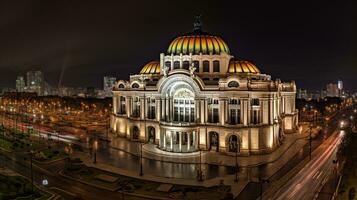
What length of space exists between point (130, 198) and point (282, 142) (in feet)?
152

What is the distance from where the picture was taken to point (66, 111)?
6058 inches

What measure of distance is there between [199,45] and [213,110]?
748 inches

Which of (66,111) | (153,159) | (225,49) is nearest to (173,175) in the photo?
(153,159)

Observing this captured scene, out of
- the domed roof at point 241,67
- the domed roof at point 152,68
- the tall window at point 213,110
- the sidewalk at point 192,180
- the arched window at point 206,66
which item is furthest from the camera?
the domed roof at point 152,68

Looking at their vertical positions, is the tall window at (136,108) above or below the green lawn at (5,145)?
above

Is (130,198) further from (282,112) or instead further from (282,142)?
(282,112)

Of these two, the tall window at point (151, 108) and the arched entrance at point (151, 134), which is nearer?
the tall window at point (151, 108)

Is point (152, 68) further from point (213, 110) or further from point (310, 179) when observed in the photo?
point (310, 179)

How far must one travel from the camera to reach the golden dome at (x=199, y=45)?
7988cm

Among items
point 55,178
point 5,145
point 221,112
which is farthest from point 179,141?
point 5,145

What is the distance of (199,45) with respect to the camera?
3150 inches

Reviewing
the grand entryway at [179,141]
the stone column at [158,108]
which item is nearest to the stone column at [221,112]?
the grand entryway at [179,141]

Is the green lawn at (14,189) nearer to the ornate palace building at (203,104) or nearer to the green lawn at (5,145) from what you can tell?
the green lawn at (5,145)

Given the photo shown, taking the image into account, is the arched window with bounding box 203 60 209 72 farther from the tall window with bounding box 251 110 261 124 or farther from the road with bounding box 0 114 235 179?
the road with bounding box 0 114 235 179
